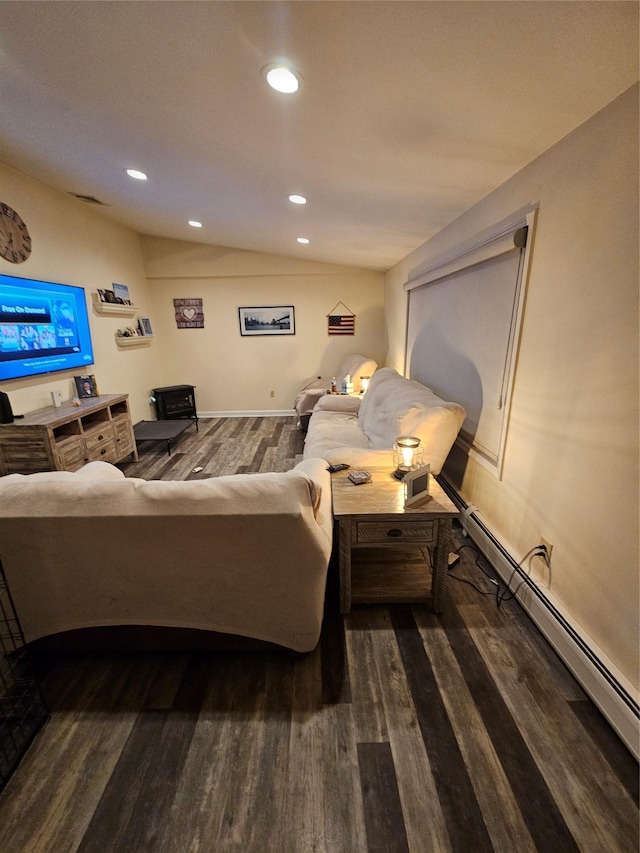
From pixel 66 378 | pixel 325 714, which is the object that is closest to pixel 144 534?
pixel 325 714

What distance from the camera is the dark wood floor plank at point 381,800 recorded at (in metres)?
0.98

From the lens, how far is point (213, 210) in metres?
3.26

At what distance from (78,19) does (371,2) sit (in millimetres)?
1043

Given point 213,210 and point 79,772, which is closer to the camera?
point 79,772

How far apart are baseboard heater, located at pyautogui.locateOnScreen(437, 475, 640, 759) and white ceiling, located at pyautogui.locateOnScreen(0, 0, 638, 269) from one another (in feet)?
6.25

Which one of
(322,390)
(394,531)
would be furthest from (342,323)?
(394,531)

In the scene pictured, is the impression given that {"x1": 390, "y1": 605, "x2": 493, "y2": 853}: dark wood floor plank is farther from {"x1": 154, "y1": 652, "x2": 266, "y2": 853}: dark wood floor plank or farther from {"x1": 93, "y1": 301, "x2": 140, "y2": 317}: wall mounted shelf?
{"x1": 93, "y1": 301, "x2": 140, "y2": 317}: wall mounted shelf

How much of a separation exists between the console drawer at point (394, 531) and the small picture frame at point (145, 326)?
4.62 metres

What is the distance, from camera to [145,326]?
506 centimetres

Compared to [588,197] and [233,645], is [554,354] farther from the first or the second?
[233,645]

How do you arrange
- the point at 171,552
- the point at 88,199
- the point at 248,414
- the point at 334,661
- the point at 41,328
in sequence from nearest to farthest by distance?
the point at 171,552 < the point at 334,661 < the point at 41,328 < the point at 88,199 < the point at 248,414

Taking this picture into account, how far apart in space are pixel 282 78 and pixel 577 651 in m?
2.43

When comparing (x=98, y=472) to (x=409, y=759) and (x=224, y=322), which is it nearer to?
(x=409, y=759)

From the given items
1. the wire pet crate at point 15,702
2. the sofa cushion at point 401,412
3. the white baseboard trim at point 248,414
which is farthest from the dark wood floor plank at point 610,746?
the white baseboard trim at point 248,414
